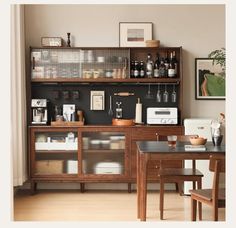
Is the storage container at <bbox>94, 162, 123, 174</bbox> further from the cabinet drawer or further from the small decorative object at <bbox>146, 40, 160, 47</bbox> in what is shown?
the small decorative object at <bbox>146, 40, 160, 47</bbox>

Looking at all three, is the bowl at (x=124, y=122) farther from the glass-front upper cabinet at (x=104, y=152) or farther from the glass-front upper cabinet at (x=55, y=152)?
the glass-front upper cabinet at (x=55, y=152)

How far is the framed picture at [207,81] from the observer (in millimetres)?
6207

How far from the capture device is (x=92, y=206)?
520 cm

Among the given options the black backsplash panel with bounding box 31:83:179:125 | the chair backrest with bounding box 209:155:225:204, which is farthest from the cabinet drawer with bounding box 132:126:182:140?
the chair backrest with bounding box 209:155:225:204

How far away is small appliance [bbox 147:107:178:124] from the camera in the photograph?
19.6 feet

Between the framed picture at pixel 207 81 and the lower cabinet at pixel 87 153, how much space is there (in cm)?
68

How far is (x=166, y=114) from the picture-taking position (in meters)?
6.00

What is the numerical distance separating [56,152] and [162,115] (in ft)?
4.78

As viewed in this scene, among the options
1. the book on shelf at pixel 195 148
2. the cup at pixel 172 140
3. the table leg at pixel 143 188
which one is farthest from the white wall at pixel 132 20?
the table leg at pixel 143 188

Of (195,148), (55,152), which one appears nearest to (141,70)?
(55,152)

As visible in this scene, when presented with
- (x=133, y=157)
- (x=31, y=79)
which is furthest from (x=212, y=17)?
(x=31, y=79)
